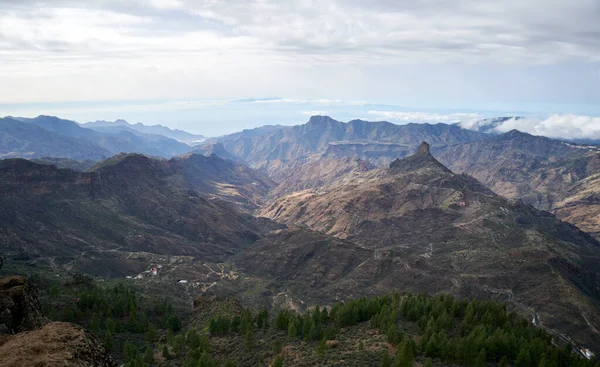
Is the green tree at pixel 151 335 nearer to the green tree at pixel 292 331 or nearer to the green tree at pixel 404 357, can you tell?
the green tree at pixel 292 331

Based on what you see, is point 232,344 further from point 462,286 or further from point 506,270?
point 506,270

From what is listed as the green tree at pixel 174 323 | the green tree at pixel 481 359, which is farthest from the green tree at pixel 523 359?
Result: the green tree at pixel 174 323

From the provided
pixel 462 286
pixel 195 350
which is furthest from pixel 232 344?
pixel 462 286

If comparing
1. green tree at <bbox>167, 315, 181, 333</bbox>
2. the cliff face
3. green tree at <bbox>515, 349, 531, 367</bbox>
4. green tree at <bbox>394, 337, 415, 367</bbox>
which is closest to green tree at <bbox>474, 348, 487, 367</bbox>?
green tree at <bbox>515, 349, 531, 367</bbox>

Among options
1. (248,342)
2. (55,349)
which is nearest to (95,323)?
(248,342)

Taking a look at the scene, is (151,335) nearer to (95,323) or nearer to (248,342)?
(95,323)

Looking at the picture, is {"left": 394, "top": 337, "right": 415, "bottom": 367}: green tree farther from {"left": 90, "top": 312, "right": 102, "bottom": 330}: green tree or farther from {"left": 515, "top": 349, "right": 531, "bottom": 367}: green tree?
{"left": 90, "top": 312, "right": 102, "bottom": 330}: green tree
